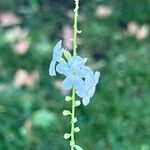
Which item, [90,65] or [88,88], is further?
[90,65]

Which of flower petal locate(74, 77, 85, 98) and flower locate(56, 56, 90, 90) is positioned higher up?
flower locate(56, 56, 90, 90)

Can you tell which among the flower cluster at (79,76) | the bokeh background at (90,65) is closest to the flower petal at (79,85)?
the flower cluster at (79,76)

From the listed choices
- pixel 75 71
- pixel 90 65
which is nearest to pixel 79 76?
pixel 75 71

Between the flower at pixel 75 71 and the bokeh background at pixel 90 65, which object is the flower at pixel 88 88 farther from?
the bokeh background at pixel 90 65

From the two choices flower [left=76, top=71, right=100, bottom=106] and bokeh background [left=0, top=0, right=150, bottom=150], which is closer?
flower [left=76, top=71, right=100, bottom=106]

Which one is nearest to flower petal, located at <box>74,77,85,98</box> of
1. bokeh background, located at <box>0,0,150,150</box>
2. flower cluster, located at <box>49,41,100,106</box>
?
flower cluster, located at <box>49,41,100,106</box>

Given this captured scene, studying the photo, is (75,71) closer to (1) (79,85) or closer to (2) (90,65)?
(1) (79,85)

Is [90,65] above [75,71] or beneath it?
above

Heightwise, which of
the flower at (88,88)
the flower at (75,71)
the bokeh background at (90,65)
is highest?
the bokeh background at (90,65)

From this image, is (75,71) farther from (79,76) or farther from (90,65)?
(90,65)

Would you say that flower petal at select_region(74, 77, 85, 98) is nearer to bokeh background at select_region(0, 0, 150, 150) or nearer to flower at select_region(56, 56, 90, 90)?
flower at select_region(56, 56, 90, 90)
